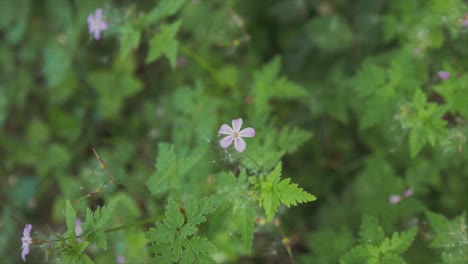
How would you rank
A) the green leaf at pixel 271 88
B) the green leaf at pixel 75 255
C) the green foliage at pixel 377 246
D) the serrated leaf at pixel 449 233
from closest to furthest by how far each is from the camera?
1. the green leaf at pixel 75 255
2. the green foliage at pixel 377 246
3. the serrated leaf at pixel 449 233
4. the green leaf at pixel 271 88

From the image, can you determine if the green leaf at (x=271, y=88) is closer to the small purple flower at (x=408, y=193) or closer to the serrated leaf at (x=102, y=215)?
the small purple flower at (x=408, y=193)

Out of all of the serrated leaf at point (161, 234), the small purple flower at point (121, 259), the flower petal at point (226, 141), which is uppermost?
the small purple flower at point (121, 259)

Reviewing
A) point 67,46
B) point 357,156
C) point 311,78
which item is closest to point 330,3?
point 311,78

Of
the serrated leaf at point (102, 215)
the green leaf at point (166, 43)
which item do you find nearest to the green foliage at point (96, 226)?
the serrated leaf at point (102, 215)

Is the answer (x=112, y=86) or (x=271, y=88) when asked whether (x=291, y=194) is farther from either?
(x=112, y=86)

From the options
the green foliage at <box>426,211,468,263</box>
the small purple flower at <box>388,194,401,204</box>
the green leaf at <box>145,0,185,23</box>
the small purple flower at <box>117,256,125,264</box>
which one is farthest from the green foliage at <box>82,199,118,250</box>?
the small purple flower at <box>388,194,401,204</box>

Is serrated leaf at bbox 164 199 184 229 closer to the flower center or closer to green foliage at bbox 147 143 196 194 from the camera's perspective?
green foliage at bbox 147 143 196 194
